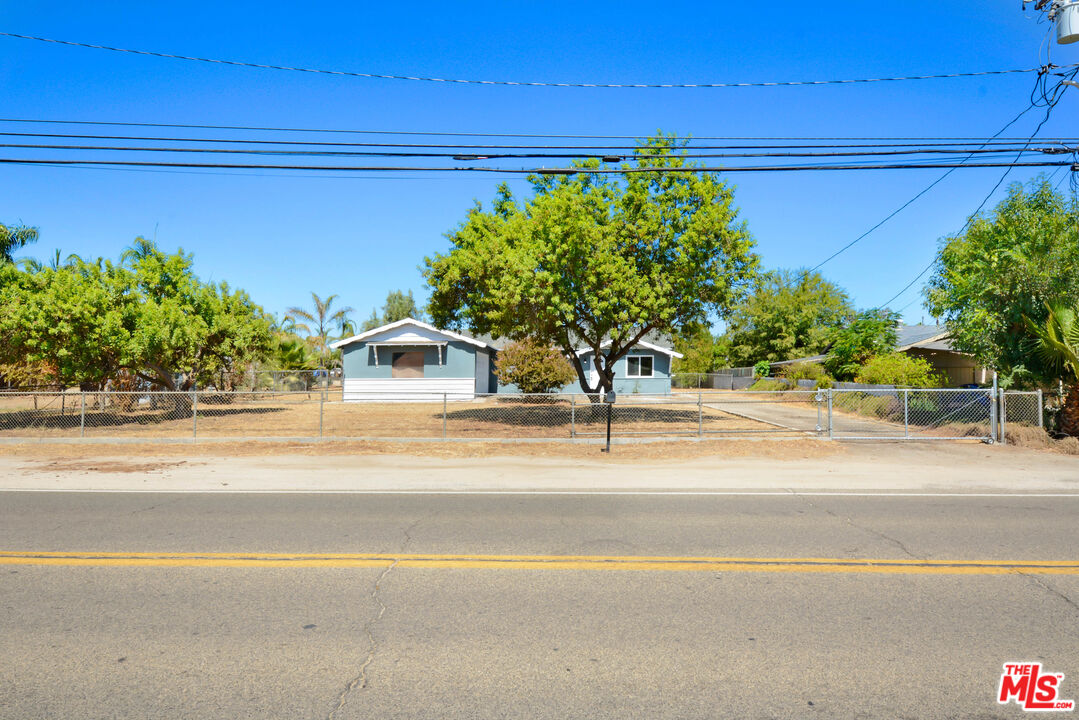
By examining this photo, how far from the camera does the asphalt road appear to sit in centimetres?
372

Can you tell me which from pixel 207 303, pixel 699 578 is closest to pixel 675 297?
pixel 699 578

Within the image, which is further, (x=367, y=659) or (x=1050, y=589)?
(x=1050, y=589)

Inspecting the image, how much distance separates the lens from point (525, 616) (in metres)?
4.89

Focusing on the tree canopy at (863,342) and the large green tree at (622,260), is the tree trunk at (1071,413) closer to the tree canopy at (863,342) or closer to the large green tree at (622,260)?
Answer: the large green tree at (622,260)

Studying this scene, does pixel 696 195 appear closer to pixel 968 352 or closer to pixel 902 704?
pixel 968 352

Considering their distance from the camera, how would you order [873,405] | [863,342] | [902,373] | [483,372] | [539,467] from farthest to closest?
[483,372]
[863,342]
[902,373]
[873,405]
[539,467]

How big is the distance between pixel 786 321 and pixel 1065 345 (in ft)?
134

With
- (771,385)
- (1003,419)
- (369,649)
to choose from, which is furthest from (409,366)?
(369,649)

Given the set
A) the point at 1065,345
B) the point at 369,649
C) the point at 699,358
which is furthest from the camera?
the point at 699,358

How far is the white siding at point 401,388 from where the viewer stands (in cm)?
→ 3312

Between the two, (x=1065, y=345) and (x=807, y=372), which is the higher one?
(x=1065, y=345)

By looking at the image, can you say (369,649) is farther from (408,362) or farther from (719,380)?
(719,380)

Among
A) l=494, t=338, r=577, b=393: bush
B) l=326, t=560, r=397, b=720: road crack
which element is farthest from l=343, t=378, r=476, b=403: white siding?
l=326, t=560, r=397, b=720: road crack

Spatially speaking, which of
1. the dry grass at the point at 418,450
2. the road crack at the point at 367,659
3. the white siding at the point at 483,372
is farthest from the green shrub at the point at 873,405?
the road crack at the point at 367,659
